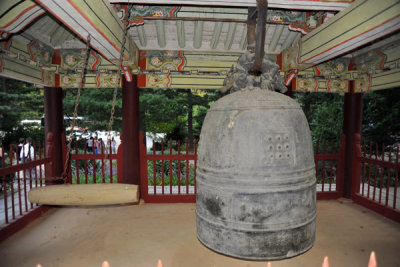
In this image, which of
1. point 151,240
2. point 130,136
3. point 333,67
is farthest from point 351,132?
point 130,136

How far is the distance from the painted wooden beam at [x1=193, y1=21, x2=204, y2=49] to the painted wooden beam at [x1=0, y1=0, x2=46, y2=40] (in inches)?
92.5

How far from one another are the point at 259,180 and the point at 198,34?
12.9ft

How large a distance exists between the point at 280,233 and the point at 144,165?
4.43 meters

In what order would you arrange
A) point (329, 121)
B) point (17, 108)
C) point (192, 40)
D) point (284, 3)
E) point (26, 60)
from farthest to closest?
point (329, 121), point (17, 108), point (192, 40), point (26, 60), point (284, 3)

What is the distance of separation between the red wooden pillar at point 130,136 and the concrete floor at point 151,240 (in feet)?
2.50

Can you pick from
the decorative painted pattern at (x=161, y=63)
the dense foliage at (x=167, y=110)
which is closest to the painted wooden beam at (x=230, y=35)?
the decorative painted pattern at (x=161, y=63)

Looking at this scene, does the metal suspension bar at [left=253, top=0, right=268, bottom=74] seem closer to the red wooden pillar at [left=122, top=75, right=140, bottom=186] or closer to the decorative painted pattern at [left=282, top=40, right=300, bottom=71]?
the decorative painted pattern at [left=282, top=40, right=300, bottom=71]

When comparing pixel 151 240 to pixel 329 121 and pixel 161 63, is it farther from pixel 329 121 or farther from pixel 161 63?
pixel 329 121

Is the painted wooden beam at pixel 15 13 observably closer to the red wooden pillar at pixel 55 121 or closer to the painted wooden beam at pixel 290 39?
the red wooden pillar at pixel 55 121

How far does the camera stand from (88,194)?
1.85 m

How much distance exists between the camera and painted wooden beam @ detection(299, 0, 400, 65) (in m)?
2.22

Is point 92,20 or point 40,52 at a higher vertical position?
point 40,52

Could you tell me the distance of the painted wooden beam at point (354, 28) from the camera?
222 cm

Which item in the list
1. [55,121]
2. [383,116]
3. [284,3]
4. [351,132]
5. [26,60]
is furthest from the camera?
[383,116]
